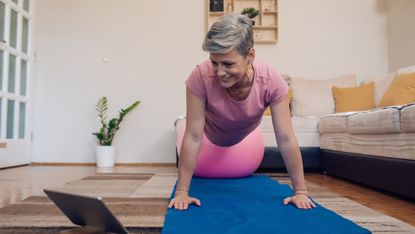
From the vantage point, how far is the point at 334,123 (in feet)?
9.35

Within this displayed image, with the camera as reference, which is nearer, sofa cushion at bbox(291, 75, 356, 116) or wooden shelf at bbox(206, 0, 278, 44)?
sofa cushion at bbox(291, 75, 356, 116)

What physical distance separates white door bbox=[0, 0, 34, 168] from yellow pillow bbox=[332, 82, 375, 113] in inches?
133

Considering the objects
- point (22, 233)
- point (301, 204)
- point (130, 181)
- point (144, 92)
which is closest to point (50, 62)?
point (144, 92)

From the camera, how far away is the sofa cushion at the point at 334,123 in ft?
8.75

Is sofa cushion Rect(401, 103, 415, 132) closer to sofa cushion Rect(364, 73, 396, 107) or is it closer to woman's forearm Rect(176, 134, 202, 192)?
woman's forearm Rect(176, 134, 202, 192)

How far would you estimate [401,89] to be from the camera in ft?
9.40

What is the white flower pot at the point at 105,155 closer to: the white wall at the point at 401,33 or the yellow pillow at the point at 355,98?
the yellow pillow at the point at 355,98

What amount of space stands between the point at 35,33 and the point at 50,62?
0.38 metres

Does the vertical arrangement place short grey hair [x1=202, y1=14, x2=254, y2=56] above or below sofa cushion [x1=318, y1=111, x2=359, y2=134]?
above

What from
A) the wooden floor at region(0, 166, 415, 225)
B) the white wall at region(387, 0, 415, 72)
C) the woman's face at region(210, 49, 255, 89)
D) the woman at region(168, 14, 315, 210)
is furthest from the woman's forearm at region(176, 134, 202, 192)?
the white wall at region(387, 0, 415, 72)

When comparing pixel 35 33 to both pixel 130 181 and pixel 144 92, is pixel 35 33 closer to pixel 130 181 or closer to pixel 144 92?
pixel 144 92

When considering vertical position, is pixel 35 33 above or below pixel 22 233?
above

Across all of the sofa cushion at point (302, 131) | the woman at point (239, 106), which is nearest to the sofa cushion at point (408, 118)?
the woman at point (239, 106)

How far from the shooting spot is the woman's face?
50.8 inches
